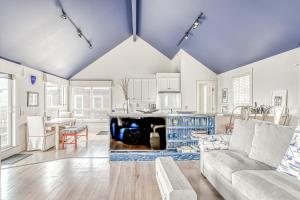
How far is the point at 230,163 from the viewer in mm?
2605

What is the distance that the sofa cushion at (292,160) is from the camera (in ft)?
6.83

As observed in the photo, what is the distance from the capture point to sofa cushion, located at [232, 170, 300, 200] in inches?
67.3

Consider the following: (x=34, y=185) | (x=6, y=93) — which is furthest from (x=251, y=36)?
(x=6, y=93)

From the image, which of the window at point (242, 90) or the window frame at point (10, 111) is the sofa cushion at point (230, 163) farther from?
the window frame at point (10, 111)

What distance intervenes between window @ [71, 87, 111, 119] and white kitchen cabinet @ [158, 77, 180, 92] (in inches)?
91.6

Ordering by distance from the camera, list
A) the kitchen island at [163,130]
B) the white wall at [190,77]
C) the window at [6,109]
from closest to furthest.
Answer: the kitchen island at [163,130], the window at [6,109], the white wall at [190,77]

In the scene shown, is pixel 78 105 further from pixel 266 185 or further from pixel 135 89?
pixel 266 185

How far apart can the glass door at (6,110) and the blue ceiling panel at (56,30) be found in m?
0.65

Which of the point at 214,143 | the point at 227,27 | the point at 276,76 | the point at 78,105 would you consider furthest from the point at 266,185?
the point at 78,105

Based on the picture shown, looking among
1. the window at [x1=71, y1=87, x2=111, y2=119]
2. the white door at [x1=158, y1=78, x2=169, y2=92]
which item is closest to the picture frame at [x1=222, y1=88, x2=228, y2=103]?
the white door at [x1=158, y1=78, x2=169, y2=92]

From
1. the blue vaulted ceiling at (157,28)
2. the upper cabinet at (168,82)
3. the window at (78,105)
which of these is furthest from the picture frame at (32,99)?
the upper cabinet at (168,82)

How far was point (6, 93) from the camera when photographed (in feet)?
17.1

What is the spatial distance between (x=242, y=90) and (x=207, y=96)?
171 centimetres

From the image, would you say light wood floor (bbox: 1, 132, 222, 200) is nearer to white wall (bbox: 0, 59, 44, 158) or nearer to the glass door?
white wall (bbox: 0, 59, 44, 158)
